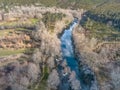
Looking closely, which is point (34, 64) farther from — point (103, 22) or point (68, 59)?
point (103, 22)

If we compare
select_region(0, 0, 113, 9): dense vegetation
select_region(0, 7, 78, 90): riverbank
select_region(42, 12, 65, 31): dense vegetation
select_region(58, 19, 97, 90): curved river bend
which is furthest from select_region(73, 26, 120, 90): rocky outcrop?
select_region(0, 0, 113, 9): dense vegetation

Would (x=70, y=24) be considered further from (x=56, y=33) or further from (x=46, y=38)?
(x=46, y=38)

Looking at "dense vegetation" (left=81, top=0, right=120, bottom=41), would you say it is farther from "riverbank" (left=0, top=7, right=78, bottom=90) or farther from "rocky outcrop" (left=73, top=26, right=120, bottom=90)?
"riverbank" (left=0, top=7, right=78, bottom=90)

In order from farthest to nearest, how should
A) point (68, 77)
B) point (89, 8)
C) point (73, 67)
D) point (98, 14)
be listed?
point (89, 8)
point (98, 14)
point (73, 67)
point (68, 77)

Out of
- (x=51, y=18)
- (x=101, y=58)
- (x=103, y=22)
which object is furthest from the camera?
(x=103, y=22)

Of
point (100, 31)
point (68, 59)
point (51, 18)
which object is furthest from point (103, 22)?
point (68, 59)

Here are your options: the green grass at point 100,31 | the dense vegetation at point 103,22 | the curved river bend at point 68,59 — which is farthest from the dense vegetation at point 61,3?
the green grass at point 100,31

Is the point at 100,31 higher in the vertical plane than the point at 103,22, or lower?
lower

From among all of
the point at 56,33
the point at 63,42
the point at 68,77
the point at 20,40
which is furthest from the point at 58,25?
the point at 68,77
